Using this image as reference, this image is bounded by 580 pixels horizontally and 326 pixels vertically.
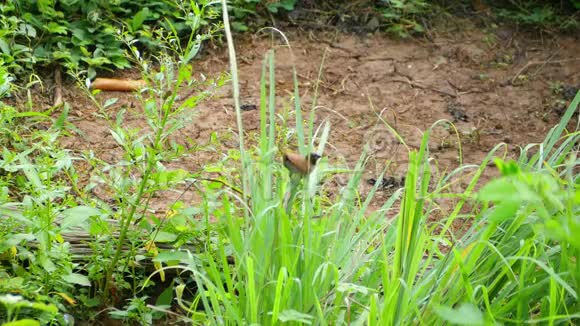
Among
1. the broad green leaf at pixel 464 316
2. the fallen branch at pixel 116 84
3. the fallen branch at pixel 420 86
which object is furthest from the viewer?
the fallen branch at pixel 420 86

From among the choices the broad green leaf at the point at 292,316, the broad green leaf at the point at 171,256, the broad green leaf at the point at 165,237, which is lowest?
the broad green leaf at the point at 171,256

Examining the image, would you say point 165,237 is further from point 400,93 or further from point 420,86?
point 420,86

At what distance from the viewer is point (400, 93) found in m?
3.89

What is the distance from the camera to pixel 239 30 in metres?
4.15

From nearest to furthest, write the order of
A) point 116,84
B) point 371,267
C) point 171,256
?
point 371,267
point 171,256
point 116,84

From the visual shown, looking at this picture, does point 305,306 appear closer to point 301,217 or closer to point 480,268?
point 301,217

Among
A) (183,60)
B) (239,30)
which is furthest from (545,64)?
(183,60)

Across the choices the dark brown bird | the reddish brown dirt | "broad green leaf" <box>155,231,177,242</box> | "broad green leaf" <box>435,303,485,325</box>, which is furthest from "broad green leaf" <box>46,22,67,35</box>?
"broad green leaf" <box>435,303,485,325</box>

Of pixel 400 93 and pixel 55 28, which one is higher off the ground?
pixel 55 28

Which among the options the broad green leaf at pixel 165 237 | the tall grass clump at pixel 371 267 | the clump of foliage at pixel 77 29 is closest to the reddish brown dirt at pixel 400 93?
the clump of foliage at pixel 77 29

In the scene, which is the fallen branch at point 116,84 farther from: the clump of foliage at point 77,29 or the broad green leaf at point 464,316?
the broad green leaf at point 464,316

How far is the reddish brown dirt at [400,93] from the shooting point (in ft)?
11.4

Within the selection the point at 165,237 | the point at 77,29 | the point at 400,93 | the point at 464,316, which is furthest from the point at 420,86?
the point at 464,316

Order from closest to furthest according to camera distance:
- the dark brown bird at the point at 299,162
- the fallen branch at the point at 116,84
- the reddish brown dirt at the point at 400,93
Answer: the dark brown bird at the point at 299,162 < the reddish brown dirt at the point at 400,93 < the fallen branch at the point at 116,84
